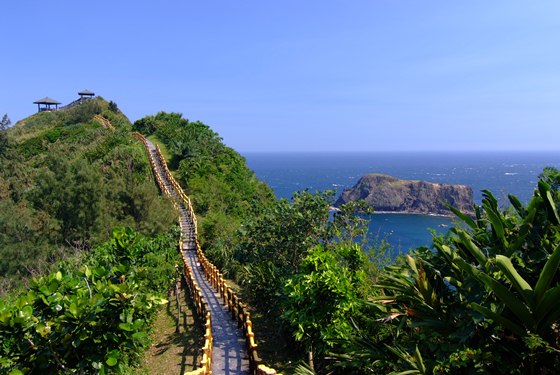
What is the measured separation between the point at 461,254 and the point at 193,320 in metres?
10.6

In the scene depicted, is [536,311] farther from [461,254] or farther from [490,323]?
[461,254]

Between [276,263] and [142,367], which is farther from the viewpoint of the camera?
[276,263]

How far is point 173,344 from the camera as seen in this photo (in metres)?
12.5

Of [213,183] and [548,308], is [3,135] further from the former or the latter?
[548,308]

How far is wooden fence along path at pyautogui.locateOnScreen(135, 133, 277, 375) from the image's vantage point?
9.62 m

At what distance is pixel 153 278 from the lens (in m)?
11.1

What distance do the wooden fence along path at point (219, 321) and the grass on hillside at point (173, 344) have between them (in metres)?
0.55

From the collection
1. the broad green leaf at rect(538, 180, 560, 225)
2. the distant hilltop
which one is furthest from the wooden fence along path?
the distant hilltop

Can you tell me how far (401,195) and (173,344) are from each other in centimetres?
7253

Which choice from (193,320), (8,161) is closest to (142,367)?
(193,320)

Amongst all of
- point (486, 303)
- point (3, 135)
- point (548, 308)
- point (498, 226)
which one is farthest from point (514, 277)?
point (3, 135)

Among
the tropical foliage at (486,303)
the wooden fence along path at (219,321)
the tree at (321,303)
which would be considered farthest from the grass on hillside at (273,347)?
the tropical foliage at (486,303)

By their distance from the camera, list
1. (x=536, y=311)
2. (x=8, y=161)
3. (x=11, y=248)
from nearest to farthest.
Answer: (x=536, y=311) → (x=11, y=248) → (x=8, y=161)

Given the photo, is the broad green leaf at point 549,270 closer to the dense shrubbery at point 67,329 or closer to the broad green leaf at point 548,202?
the broad green leaf at point 548,202
